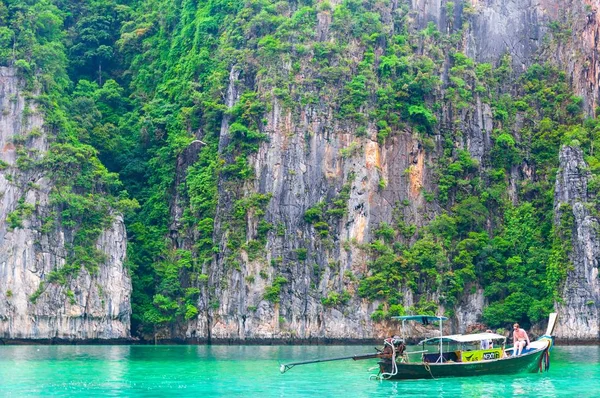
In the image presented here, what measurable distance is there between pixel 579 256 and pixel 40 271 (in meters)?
30.5

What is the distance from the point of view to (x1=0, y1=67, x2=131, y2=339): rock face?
6562cm

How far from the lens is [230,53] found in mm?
74562

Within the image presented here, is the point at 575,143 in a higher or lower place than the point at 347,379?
higher

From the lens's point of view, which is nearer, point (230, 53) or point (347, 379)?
point (347, 379)

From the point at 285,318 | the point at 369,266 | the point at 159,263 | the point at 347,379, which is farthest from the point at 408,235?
the point at 347,379

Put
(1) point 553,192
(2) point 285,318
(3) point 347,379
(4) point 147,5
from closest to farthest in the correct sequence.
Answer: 1. (3) point 347,379
2. (2) point 285,318
3. (1) point 553,192
4. (4) point 147,5

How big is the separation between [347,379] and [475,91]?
3669cm

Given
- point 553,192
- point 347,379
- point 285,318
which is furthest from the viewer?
point 553,192

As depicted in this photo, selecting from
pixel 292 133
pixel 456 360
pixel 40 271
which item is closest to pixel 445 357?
pixel 456 360

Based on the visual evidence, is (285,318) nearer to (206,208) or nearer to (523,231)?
(206,208)

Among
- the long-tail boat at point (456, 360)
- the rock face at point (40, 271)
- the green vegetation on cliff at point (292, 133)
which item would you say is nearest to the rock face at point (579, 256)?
the green vegetation on cliff at point (292, 133)

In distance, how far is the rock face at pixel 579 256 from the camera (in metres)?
65.8

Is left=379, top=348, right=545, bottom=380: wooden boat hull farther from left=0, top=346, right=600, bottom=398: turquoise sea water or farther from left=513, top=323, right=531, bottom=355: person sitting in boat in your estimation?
left=513, top=323, right=531, bottom=355: person sitting in boat

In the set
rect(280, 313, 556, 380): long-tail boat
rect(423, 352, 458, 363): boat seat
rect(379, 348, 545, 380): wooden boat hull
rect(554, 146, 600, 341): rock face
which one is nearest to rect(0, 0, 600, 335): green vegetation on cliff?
rect(554, 146, 600, 341): rock face
